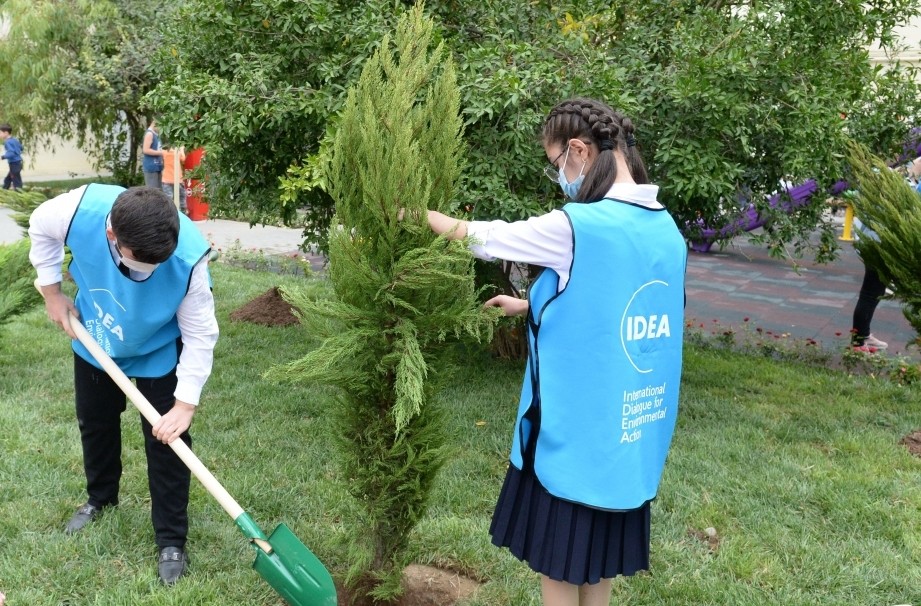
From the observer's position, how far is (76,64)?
1380cm

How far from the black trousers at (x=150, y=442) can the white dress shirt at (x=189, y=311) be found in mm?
166

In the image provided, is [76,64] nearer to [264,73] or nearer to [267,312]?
[267,312]

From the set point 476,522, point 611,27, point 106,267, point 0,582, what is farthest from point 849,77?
point 0,582

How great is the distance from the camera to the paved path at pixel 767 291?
825 centimetres

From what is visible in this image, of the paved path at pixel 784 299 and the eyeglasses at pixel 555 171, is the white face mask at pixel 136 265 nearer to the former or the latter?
the eyeglasses at pixel 555 171

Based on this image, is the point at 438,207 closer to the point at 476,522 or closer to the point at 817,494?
the point at 476,522

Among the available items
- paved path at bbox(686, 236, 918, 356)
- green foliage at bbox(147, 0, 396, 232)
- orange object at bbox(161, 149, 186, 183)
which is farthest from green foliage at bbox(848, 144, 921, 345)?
orange object at bbox(161, 149, 186, 183)

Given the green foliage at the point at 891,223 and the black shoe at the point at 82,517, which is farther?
the green foliage at the point at 891,223

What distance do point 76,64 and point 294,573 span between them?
13.3 metres

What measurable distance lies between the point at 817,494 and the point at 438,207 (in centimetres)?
267

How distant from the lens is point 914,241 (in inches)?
184

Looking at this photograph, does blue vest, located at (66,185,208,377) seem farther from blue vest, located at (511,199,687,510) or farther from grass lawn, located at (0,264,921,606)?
blue vest, located at (511,199,687,510)

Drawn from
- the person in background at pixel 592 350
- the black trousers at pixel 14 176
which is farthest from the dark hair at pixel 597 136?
the black trousers at pixel 14 176

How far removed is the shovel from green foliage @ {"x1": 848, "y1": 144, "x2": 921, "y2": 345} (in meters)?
3.76
